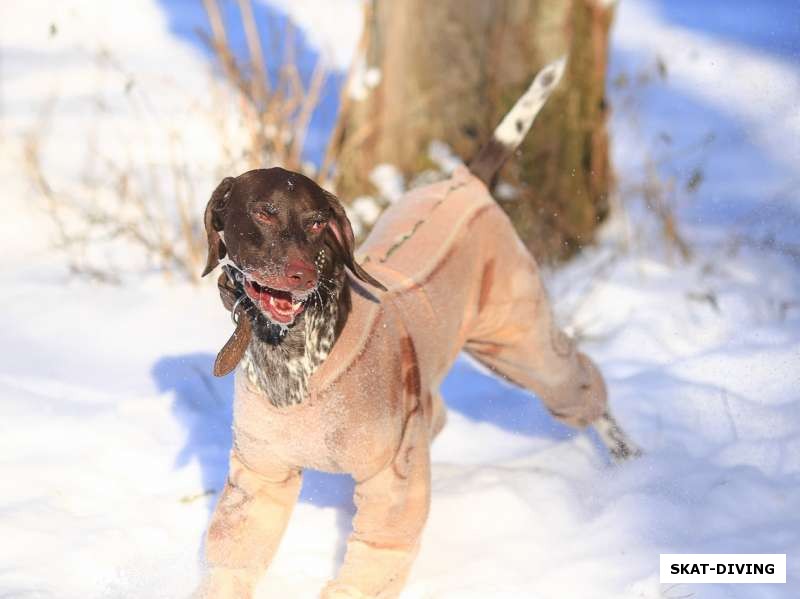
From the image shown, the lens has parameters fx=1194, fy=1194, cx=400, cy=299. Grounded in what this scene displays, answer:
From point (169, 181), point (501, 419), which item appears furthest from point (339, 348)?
point (169, 181)

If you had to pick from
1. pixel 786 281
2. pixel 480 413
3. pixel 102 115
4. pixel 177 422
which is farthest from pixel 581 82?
pixel 102 115

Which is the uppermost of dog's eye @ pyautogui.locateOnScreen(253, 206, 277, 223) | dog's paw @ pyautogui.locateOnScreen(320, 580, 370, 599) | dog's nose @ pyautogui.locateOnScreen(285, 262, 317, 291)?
dog's eye @ pyautogui.locateOnScreen(253, 206, 277, 223)

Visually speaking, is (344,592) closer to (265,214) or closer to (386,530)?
(386,530)

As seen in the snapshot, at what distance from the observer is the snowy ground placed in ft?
9.98

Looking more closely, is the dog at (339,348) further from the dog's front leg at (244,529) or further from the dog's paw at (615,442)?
the dog's paw at (615,442)

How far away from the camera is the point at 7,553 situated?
118 inches

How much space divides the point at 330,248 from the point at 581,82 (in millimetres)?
2926

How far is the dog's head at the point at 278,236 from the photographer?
2174mm

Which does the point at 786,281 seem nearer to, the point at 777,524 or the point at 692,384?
the point at 692,384

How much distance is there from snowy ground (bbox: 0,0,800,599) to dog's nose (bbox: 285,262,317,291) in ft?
3.43

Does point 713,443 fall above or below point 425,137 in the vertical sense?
below

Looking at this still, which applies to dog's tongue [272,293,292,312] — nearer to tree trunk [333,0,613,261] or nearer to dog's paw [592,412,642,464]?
dog's paw [592,412,642,464]

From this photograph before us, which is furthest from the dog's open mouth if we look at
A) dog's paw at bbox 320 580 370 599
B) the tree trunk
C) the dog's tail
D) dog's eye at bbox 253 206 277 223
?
the tree trunk

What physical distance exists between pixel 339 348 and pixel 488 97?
9.03 ft
